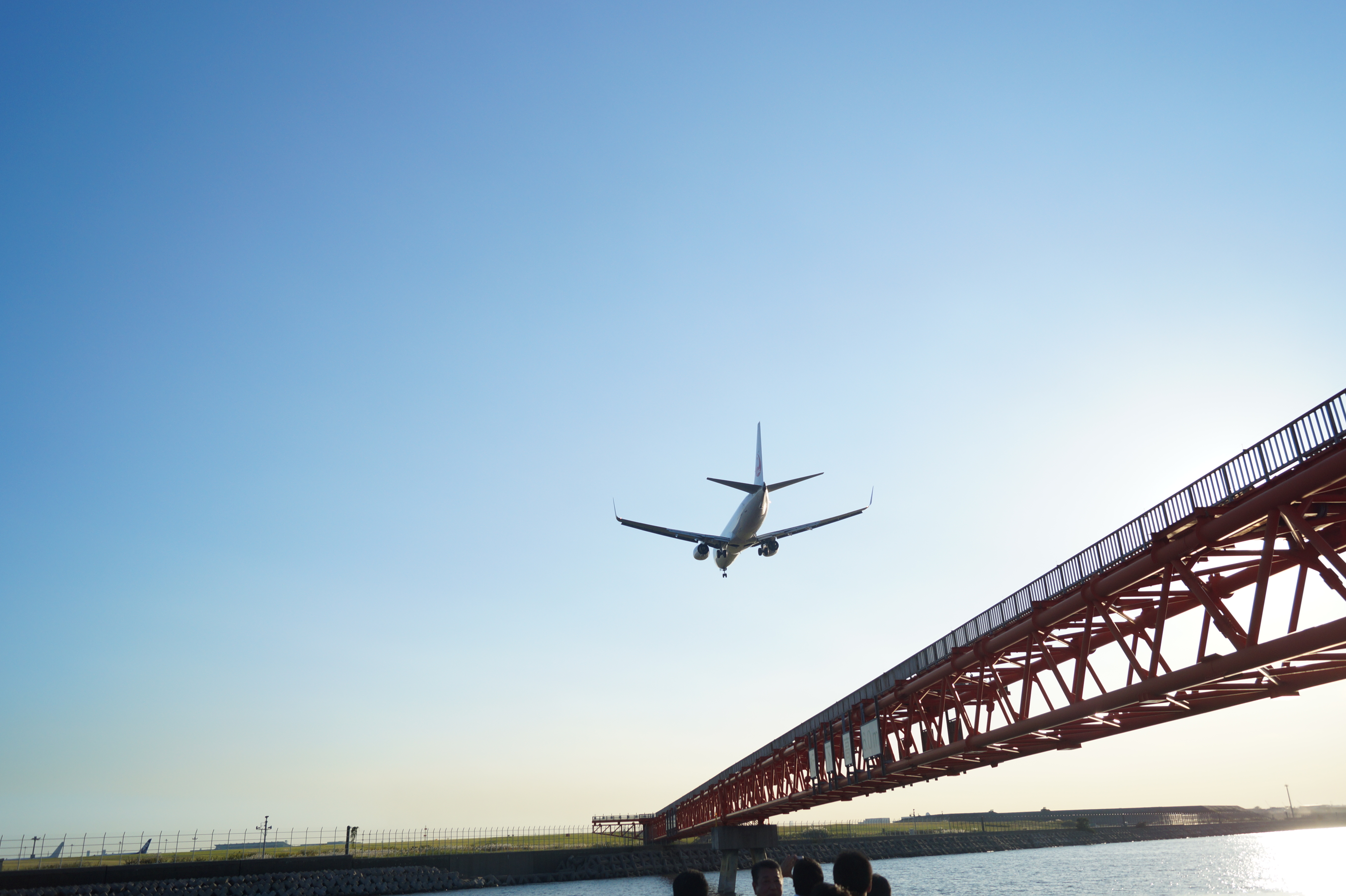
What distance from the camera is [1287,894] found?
7400 centimetres

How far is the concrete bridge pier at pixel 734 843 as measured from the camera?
80.8 meters

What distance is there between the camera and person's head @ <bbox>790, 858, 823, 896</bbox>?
7.65 meters

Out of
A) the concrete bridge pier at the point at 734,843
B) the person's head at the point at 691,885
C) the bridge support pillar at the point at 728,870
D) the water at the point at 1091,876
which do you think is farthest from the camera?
the concrete bridge pier at the point at 734,843

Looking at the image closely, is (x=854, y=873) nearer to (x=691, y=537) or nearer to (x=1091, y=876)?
(x=691, y=537)

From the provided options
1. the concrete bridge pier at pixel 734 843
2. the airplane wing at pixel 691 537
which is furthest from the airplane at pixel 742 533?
the concrete bridge pier at pixel 734 843

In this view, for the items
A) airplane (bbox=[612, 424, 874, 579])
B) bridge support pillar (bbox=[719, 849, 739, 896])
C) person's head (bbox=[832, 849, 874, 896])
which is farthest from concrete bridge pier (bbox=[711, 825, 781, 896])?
person's head (bbox=[832, 849, 874, 896])

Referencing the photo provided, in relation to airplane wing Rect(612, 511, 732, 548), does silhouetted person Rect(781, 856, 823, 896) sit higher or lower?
lower

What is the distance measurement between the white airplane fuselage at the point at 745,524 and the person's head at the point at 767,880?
54.2 metres

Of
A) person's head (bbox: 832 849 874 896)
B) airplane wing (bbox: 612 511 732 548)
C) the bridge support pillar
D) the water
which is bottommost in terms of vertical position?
the water

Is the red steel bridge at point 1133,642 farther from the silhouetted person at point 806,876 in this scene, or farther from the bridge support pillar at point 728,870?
the bridge support pillar at point 728,870

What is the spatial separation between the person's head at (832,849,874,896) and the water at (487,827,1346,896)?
56645 millimetres

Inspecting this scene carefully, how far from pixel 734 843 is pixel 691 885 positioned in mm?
80727

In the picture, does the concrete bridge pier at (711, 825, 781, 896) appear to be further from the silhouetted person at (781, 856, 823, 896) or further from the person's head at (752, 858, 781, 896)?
the person's head at (752, 858, 781, 896)

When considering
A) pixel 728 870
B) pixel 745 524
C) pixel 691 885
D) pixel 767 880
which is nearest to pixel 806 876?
pixel 767 880
